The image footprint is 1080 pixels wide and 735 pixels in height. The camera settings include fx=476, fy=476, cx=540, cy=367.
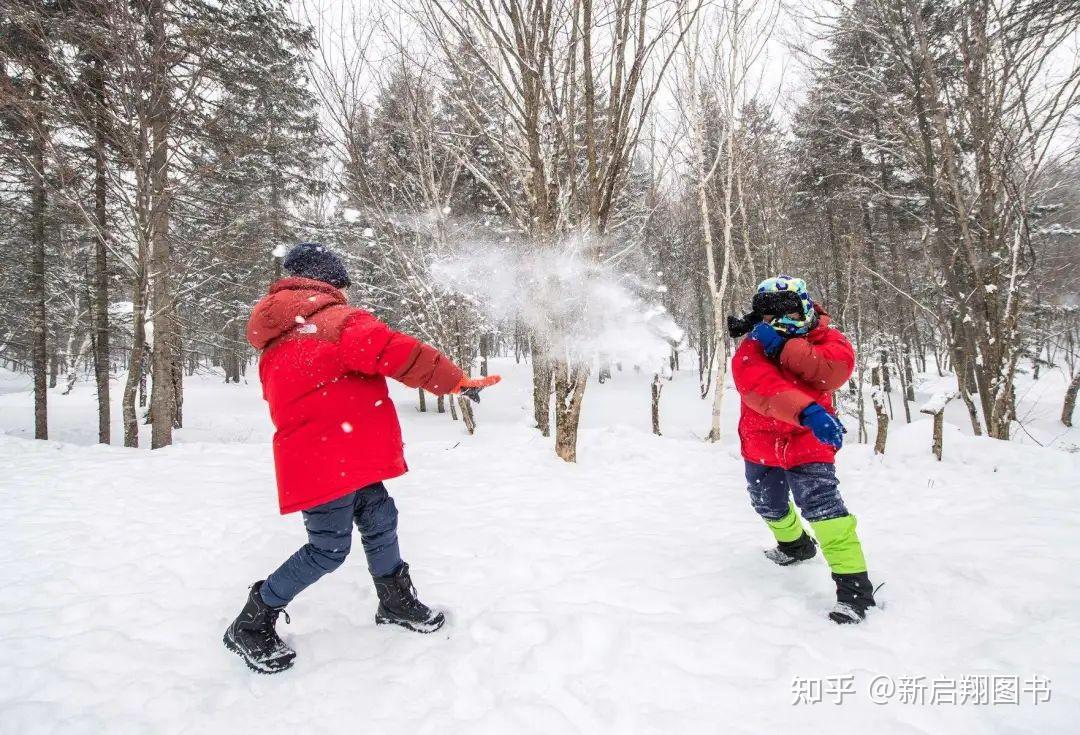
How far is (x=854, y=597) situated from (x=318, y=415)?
259 centimetres

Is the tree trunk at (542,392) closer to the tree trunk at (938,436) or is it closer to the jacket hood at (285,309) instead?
the tree trunk at (938,436)

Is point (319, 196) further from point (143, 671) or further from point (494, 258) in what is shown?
point (143, 671)

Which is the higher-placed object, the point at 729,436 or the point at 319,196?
the point at 319,196

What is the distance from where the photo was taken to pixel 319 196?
17922mm

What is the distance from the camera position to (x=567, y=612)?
236 centimetres

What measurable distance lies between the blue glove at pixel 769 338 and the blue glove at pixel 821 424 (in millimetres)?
365

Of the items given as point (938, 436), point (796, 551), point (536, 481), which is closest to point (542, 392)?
point (536, 481)

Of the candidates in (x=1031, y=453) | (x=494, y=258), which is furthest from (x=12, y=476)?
(x=494, y=258)

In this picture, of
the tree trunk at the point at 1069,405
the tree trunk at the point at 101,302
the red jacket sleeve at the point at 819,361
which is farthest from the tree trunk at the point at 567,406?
the tree trunk at the point at 1069,405

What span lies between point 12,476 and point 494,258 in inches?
484

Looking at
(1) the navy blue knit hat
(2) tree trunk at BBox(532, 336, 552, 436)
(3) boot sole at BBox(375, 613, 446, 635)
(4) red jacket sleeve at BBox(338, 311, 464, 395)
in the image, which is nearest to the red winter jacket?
(4) red jacket sleeve at BBox(338, 311, 464, 395)

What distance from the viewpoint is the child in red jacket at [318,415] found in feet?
6.64

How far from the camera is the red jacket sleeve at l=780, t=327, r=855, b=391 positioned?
7.50 ft

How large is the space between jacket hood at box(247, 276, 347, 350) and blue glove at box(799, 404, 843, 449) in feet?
7.19
